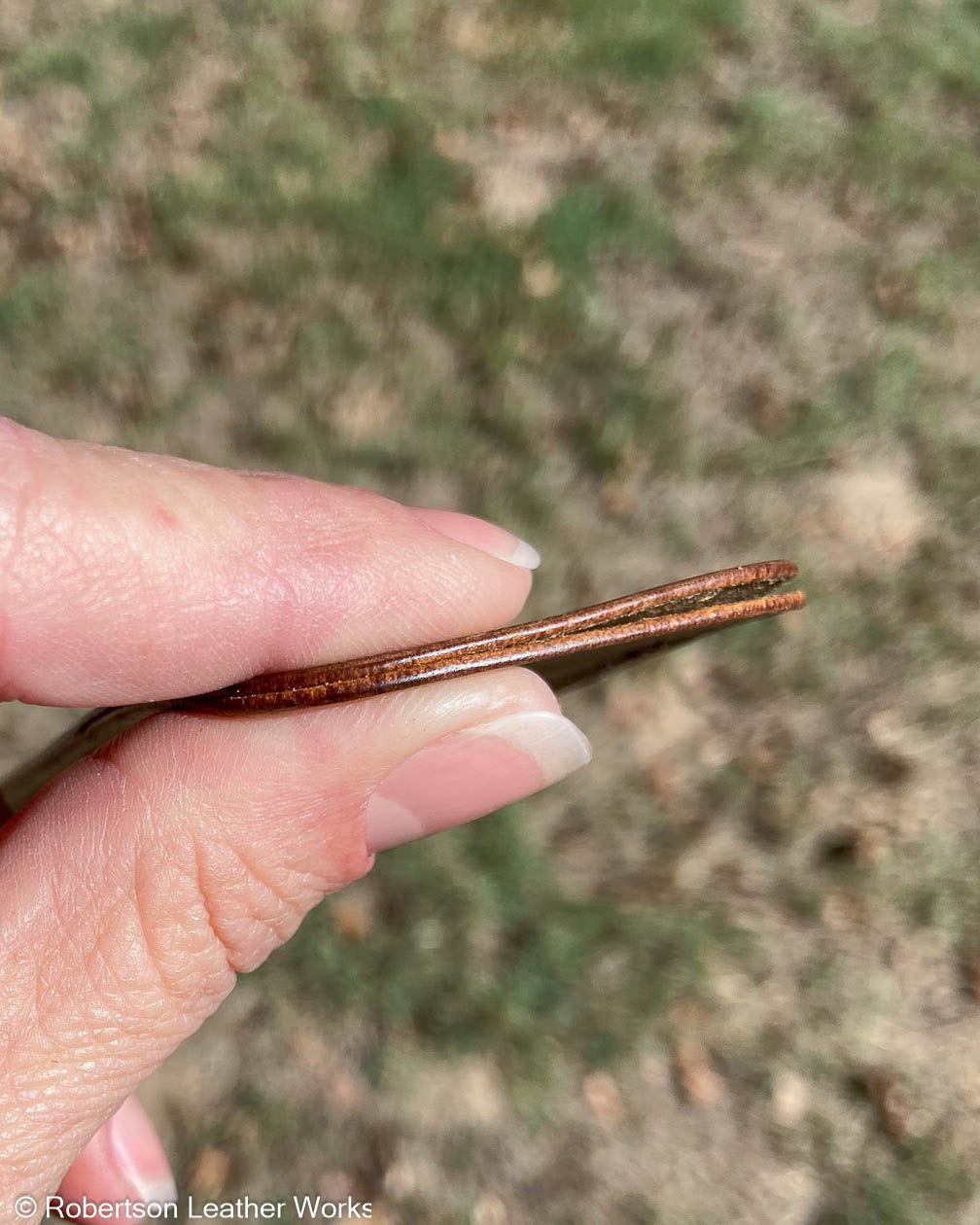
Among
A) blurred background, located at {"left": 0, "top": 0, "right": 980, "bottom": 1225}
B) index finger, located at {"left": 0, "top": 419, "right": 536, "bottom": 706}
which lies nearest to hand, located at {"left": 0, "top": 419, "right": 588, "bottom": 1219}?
index finger, located at {"left": 0, "top": 419, "right": 536, "bottom": 706}

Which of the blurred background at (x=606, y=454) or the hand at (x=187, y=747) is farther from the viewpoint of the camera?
the blurred background at (x=606, y=454)

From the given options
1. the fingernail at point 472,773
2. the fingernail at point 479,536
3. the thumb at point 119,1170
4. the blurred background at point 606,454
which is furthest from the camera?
the blurred background at point 606,454

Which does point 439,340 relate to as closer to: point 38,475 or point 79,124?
point 79,124

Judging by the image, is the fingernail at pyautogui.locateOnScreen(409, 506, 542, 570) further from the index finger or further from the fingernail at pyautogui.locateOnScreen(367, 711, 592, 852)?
the fingernail at pyautogui.locateOnScreen(367, 711, 592, 852)

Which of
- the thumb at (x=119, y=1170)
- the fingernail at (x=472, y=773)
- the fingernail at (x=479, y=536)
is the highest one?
the fingernail at (x=479, y=536)

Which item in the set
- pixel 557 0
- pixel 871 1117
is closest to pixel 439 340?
pixel 557 0

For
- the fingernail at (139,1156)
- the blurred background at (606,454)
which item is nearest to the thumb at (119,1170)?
the fingernail at (139,1156)

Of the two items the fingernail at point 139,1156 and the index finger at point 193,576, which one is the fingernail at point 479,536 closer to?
the index finger at point 193,576

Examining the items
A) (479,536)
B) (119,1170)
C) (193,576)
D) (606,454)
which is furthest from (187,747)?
(606,454)
